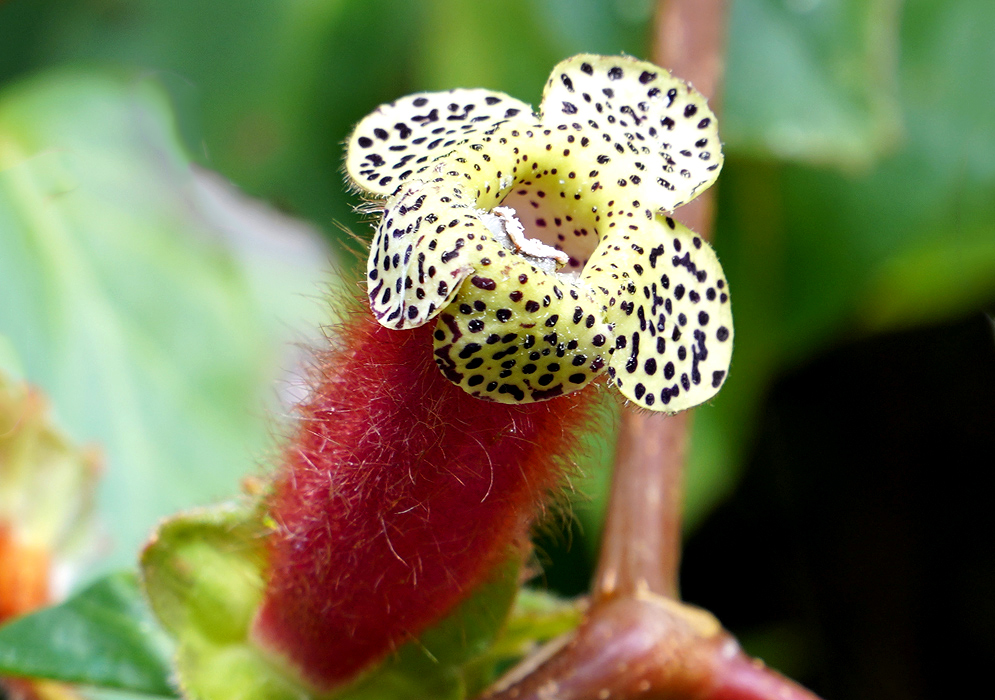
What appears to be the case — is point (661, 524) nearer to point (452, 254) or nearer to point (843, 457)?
point (452, 254)

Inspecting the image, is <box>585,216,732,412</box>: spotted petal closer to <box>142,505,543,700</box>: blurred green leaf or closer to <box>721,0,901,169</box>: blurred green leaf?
<box>142,505,543,700</box>: blurred green leaf

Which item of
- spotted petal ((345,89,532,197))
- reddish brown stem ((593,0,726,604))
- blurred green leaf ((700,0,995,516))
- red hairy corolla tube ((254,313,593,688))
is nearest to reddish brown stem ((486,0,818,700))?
reddish brown stem ((593,0,726,604))

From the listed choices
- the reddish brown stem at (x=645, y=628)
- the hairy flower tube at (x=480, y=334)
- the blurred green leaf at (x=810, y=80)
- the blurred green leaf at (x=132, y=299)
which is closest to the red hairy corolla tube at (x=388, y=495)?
the hairy flower tube at (x=480, y=334)

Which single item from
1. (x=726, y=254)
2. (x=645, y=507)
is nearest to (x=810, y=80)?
(x=726, y=254)

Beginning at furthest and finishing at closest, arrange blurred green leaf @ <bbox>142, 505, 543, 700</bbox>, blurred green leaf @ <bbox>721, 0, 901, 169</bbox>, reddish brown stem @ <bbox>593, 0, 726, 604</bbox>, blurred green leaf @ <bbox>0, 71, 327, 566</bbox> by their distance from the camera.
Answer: blurred green leaf @ <bbox>721, 0, 901, 169</bbox> < blurred green leaf @ <bbox>0, 71, 327, 566</bbox> < reddish brown stem @ <bbox>593, 0, 726, 604</bbox> < blurred green leaf @ <bbox>142, 505, 543, 700</bbox>

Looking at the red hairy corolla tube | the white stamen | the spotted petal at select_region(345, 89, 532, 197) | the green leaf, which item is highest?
the spotted petal at select_region(345, 89, 532, 197)

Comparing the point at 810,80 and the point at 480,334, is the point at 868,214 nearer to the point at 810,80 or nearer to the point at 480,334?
the point at 810,80
